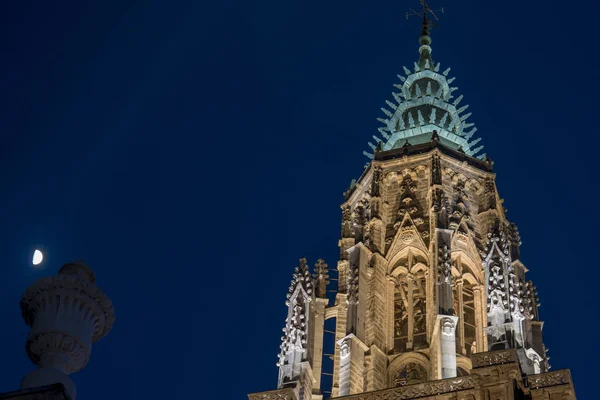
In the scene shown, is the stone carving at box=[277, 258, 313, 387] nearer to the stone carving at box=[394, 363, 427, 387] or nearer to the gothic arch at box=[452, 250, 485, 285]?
the stone carving at box=[394, 363, 427, 387]

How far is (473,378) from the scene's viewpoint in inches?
1430

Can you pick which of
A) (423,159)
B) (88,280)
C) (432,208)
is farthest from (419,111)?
(88,280)

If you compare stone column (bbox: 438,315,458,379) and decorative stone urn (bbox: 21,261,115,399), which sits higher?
stone column (bbox: 438,315,458,379)

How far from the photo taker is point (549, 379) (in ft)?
121

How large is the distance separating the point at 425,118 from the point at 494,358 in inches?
840

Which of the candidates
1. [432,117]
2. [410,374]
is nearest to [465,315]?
[410,374]

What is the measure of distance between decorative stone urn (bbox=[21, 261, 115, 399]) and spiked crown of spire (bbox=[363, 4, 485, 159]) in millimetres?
37182

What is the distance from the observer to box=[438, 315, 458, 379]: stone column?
131 ft

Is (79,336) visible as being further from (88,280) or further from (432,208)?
(432,208)

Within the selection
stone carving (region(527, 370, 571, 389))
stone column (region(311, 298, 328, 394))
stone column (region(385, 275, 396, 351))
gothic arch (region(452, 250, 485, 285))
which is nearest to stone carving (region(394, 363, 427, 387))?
stone column (region(385, 275, 396, 351))

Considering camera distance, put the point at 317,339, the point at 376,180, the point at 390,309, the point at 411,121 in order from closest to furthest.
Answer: the point at 317,339 → the point at 390,309 → the point at 376,180 → the point at 411,121

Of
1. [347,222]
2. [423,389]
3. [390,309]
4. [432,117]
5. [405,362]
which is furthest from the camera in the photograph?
[432,117]

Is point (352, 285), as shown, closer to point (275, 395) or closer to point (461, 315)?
point (461, 315)

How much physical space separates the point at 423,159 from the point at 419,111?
6.09 meters
